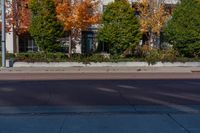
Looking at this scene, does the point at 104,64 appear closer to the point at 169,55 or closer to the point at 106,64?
the point at 106,64

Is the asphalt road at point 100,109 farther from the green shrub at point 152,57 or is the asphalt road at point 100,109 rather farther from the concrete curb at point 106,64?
the green shrub at point 152,57

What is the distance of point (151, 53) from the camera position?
119ft

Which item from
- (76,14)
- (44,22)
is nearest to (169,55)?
(76,14)

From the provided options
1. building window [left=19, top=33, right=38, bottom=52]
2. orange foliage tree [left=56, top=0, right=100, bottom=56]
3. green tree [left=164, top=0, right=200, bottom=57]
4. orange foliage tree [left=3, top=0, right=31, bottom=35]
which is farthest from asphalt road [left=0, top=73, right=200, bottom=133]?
building window [left=19, top=33, right=38, bottom=52]

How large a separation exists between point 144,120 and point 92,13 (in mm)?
26665

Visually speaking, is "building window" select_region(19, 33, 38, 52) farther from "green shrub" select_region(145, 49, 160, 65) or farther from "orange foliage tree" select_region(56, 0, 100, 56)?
"green shrub" select_region(145, 49, 160, 65)

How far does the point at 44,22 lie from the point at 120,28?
6.19 metres

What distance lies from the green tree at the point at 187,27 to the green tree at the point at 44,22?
971cm

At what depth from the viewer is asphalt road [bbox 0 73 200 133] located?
884 cm

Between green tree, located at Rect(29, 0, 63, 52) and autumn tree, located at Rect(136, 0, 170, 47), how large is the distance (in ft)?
24.8

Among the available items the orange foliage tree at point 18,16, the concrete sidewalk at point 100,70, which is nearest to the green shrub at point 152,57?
the concrete sidewalk at point 100,70

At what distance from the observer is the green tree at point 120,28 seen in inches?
1363

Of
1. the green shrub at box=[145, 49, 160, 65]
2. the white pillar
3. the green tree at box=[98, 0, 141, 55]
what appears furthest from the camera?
the white pillar

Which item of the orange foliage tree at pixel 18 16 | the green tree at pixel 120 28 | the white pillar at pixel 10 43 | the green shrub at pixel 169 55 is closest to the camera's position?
the green shrub at pixel 169 55
